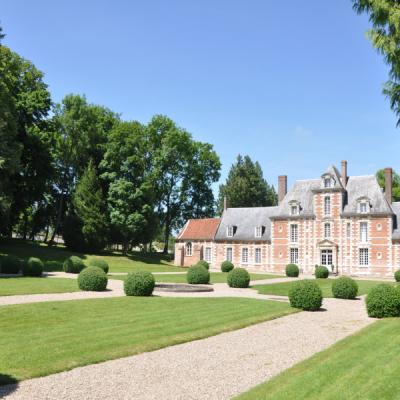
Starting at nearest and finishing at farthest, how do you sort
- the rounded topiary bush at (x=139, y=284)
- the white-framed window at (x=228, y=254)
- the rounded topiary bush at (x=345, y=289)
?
the rounded topiary bush at (x=139, y=284), the rounded topiary bush at (x=345, y=289), the white-framed window at (x=228, y=254)

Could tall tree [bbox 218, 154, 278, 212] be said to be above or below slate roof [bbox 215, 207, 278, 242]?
above

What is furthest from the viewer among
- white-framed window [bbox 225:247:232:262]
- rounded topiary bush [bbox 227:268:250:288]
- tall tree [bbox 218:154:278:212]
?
tall tree [bbox 218:154:278:212]

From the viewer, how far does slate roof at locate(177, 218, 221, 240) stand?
49188 mm

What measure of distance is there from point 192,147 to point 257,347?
45.0 metres

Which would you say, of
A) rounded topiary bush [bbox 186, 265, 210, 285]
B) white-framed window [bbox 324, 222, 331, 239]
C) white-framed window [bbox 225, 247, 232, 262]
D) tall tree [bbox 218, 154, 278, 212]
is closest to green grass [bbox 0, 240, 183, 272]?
white-framed window [bbox 225, 247, 232, 262]

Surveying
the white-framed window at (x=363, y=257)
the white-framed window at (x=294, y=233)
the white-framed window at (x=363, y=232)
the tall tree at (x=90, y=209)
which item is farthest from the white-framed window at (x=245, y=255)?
the tall tree at (x=90, y=209)

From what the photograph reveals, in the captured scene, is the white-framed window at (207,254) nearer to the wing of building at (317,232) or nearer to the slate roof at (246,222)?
the wing of building at (317,232)

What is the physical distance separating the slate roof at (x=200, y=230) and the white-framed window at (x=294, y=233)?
8515 mm

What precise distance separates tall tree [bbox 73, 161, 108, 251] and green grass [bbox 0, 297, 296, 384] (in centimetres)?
2762

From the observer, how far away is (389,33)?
7.66m

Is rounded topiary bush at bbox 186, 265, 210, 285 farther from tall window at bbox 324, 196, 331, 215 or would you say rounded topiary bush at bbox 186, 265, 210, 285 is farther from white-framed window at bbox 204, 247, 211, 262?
white-framed window at bbox 204, 247, 211, 262

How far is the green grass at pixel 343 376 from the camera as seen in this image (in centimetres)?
648

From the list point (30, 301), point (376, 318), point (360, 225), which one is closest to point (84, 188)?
point (360, 225)

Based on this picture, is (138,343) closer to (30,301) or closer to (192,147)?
(30,301)
